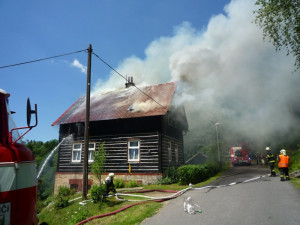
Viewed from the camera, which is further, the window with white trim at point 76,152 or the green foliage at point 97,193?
the window with white trim at point 76,152

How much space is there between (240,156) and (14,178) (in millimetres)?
31215

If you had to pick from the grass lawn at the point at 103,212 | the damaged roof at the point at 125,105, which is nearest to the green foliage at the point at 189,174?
the damaged roof at the point at 125,105

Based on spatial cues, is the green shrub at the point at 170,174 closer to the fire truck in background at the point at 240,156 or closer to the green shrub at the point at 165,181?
the green shrub at the point at 165,181

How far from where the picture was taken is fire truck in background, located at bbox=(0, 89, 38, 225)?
115 inches

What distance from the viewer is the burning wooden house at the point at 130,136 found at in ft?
50.7

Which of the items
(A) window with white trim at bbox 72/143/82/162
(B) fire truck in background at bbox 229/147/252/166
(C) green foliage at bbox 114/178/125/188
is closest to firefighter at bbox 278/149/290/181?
(C) green foliage at bbox 114/178/125/188

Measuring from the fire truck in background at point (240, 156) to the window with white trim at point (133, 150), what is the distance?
19452 millimetres

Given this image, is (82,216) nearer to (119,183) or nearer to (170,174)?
(119,183)

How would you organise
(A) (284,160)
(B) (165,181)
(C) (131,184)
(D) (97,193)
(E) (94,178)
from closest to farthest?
(D) (97,193) → (A) (284,160) → (C) (131,184) → (B) (165,181) → (E) (94,178)

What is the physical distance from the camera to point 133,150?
52.8ft

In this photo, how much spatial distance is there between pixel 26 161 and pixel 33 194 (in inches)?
23.2

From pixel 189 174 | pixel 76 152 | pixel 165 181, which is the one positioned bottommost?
pixel 165 181

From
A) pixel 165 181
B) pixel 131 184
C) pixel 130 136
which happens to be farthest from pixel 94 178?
pixel 165 181

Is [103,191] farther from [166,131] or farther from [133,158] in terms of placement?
[166,131]
